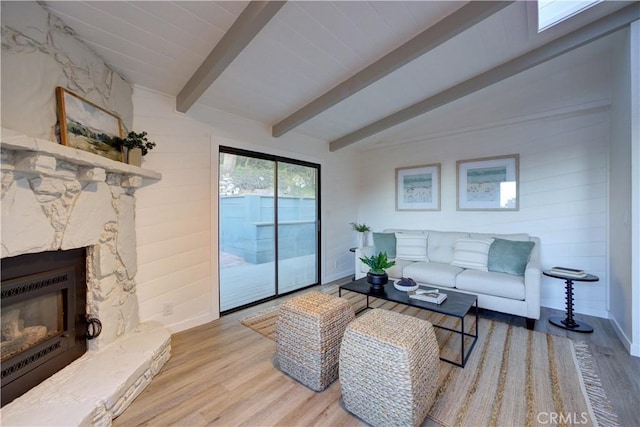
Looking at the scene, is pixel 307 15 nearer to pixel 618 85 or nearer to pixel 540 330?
pixel 618 85

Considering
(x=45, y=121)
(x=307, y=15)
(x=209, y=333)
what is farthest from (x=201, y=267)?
(x=307, y=15)

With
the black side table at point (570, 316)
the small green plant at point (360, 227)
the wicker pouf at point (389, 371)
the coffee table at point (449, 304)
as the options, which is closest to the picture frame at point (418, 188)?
the small green plant at point (360, 227)

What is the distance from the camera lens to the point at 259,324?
2865mm

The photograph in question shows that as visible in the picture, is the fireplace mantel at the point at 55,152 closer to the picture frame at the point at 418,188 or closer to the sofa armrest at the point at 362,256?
the sofa armrest at the point at 362,256

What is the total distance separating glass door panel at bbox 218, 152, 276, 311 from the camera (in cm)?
316

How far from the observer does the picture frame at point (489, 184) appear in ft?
11.8

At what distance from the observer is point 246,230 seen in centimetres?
337

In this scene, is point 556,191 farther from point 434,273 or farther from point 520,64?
point 434,273

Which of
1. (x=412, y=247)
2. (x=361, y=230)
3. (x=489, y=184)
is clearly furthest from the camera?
(x=361, y=230)

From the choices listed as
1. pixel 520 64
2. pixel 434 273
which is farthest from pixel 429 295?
pixel 520 64

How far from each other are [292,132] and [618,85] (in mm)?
3670

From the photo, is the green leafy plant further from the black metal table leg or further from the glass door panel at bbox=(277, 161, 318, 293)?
the black metal table leg

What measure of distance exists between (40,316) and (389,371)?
2.25 metres

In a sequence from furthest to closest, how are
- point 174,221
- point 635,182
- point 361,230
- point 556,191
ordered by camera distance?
point 361,230
point 556,191
point 174,221
point 635,182
